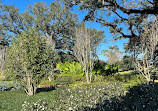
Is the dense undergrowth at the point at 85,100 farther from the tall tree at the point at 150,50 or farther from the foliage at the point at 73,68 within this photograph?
the foliage at the point at 73,68

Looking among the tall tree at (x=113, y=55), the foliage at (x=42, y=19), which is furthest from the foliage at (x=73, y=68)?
the tall tree at (x=113, y=55)

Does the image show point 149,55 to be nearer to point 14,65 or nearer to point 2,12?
point 14,65

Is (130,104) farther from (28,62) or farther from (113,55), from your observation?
(113,55)

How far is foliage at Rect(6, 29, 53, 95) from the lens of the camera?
6.06 metres

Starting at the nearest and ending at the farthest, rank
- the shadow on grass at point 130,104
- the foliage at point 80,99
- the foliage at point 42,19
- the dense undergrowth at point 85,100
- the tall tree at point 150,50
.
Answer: the shadow on grass at point 130,104 → the dense undergrowth at point 85,100 → the foliage at point 80,99 → the tall tree at point 150,50 → the foliage at point 42,19

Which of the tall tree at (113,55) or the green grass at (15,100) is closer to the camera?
the green grass at (15,100)

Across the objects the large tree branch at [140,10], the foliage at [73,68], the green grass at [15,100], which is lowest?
the green grass at [15,100]

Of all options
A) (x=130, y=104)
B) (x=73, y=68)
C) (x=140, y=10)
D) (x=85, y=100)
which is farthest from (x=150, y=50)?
(x=73, y=68)

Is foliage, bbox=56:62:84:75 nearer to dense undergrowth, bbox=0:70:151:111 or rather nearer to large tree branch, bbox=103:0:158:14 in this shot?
large tree branch, bbox=103:0:158:14

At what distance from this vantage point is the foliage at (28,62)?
6.06 metres

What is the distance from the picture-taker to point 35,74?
625cm

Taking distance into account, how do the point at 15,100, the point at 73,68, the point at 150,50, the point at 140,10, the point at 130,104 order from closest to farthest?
the point at 130,104, the point at 15,100, the point at 140,10, the point at 150,50, the point at 73,68

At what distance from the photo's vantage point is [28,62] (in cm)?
598

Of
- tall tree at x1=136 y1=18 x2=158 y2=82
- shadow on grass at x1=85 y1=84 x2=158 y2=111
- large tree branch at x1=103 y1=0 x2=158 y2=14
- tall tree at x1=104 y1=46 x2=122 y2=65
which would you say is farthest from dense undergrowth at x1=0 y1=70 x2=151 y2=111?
tall tree at x1=104 y1=46 x2=122 y2=65
